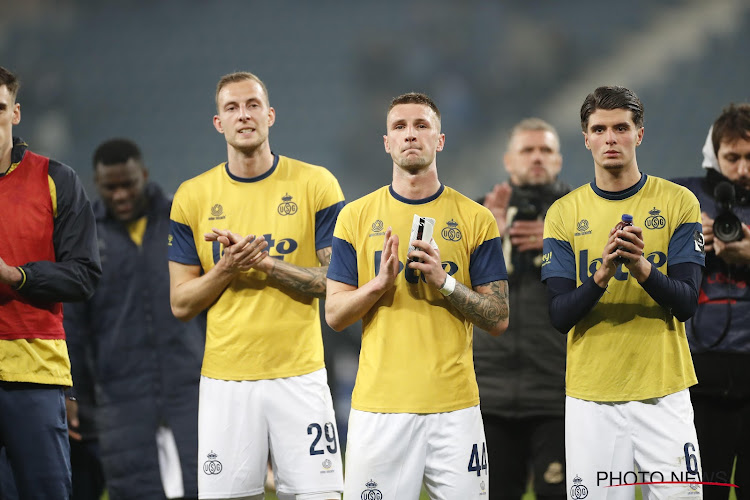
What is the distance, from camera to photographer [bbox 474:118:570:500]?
16.2 ft

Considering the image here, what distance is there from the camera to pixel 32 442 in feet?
12.0

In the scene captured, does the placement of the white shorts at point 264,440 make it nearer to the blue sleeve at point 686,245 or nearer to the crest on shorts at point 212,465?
the crest on shorts at point 212,465

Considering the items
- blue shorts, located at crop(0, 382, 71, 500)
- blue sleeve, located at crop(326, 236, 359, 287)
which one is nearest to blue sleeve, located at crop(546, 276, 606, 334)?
blue sleeve, located at crop(326, 236, 359, 287)

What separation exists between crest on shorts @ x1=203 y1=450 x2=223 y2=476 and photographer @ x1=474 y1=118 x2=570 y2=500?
5.28ft

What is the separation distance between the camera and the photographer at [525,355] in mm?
4941

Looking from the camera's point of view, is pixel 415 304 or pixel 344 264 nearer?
pixel 415 304

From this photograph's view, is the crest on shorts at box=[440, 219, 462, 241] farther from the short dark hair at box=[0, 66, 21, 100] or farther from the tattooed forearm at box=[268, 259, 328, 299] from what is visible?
the short dark hair at box=[0, 66, 21, 100]

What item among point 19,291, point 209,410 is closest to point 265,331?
point 209,410

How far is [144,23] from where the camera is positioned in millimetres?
8523

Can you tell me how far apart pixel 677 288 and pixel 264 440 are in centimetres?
203

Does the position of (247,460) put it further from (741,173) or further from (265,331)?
(741,173)

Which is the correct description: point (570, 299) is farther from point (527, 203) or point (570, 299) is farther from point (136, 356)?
point (136, 356)

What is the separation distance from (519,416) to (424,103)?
2.09 metres

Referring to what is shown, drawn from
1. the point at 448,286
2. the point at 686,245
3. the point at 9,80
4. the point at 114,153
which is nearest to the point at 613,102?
the point at 686,245
